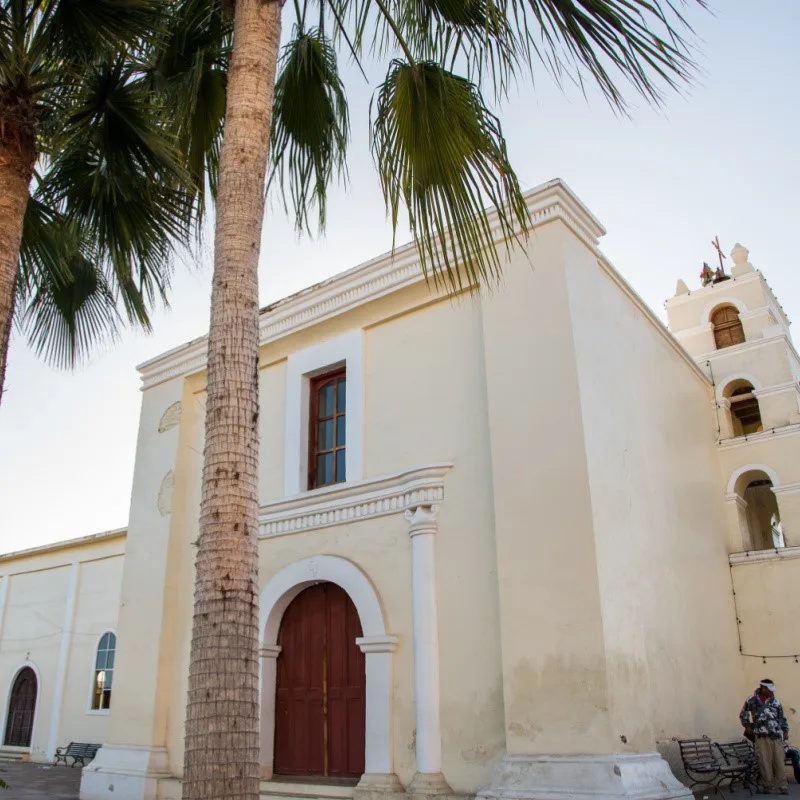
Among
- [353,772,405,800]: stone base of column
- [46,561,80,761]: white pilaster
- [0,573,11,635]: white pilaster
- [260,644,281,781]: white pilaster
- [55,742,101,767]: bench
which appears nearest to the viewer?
[353,772,405,800]: stone base of column

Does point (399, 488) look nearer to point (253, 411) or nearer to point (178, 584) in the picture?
point (178, 584)

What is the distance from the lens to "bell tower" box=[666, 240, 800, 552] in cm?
1188

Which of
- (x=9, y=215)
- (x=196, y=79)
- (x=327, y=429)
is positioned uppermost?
(x=196, y=79)

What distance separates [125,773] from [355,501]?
15.0 feet

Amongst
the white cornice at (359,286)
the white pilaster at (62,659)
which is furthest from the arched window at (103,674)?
the white cornice at (359,286)

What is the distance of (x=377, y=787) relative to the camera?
7.91 m

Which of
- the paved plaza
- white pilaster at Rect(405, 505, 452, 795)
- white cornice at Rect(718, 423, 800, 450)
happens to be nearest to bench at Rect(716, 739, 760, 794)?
the paved plaza

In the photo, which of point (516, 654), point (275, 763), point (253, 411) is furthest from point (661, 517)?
point (253, 411)

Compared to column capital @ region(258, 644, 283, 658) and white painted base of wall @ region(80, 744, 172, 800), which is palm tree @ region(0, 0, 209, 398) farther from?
white painted base of wall @ region(80, 744, 172, 800)

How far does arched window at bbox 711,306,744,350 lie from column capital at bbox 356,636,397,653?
820cm

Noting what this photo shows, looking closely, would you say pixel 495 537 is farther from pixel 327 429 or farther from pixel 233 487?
pixel 233 487

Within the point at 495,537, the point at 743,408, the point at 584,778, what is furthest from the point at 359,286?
the point at 743,408

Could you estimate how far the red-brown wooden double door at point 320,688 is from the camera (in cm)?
871

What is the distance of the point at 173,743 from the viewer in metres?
10.2
